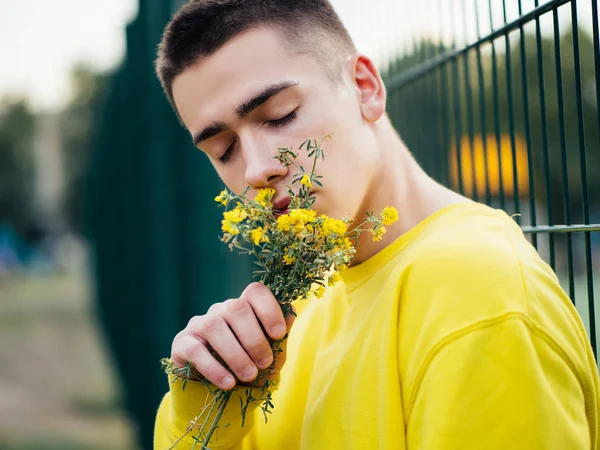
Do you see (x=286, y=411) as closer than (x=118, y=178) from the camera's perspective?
Yes

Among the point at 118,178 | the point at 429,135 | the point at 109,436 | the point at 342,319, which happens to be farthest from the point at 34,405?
the point at 342,319

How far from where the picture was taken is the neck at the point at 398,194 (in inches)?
73.9

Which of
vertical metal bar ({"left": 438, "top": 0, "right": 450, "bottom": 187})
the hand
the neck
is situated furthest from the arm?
vertical metal bar ({"left": 438, "top": 0, "right": 450, "bottom": 187})

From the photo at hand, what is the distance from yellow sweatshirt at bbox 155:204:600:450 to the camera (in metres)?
1.27

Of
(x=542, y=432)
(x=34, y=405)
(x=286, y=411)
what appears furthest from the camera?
(x=34, y=405)

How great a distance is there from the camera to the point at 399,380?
150cm

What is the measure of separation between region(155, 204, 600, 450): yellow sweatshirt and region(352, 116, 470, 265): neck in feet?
0.27

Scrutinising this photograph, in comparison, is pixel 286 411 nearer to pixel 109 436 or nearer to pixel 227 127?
pixel 227 127

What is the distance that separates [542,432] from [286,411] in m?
0.87

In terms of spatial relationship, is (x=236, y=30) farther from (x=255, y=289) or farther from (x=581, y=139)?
(x=581, y=139)

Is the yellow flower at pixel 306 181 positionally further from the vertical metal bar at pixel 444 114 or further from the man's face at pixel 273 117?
the vertical metal bar at pixel 444 114

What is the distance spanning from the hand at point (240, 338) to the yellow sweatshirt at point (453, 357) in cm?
19

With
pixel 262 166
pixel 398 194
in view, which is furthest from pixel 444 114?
pixel 262 166

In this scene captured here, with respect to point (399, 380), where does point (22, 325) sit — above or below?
below
